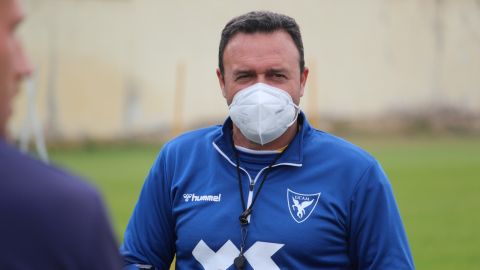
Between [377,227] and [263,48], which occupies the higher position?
[263,48]

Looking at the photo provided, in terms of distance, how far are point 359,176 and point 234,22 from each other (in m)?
0.80

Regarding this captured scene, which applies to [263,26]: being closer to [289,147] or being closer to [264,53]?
[264,53]

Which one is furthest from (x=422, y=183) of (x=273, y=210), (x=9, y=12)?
(x=9, y=12)

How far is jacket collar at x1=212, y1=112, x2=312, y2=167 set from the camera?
3.80 metres

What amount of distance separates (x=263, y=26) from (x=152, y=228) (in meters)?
0.88

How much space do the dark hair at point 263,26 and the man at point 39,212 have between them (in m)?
2.23

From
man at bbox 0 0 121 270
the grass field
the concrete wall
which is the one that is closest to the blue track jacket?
man at bbox 0 0 121 270

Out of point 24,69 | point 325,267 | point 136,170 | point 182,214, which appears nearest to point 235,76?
point 182,214

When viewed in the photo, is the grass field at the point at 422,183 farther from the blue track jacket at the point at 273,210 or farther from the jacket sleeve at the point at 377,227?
the jacket sleeve at the point at 377,227

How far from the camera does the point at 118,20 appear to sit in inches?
938

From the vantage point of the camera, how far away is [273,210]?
3.74 m

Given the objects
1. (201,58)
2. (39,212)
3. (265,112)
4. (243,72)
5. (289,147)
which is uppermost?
(39,212)

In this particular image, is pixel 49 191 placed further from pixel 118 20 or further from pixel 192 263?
pixel 118 20

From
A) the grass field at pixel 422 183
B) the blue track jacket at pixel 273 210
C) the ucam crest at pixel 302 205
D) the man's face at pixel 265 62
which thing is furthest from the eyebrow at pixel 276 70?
the grass field at pixel 422 183
